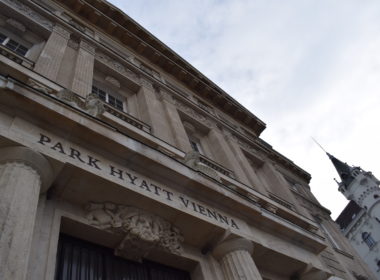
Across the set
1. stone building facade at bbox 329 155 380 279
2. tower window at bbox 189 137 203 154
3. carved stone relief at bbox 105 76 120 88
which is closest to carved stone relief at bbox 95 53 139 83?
carved stone relief at bbox 105 76 120 88

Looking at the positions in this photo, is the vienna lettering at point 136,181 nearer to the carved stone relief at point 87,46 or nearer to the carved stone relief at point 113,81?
the carved stone relief at point 113,81

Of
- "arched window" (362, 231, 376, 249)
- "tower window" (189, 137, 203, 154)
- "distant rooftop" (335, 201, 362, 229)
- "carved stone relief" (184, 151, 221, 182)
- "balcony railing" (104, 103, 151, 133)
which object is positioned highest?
"distant rooftop" (335, 201, 362, 229)

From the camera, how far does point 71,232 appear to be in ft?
21.8

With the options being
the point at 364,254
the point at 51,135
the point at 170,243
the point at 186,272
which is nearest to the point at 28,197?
the point at 51,135

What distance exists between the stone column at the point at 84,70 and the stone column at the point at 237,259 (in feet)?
17.7

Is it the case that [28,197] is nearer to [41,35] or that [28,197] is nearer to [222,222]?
[222,222]

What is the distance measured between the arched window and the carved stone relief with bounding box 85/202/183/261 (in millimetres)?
58806

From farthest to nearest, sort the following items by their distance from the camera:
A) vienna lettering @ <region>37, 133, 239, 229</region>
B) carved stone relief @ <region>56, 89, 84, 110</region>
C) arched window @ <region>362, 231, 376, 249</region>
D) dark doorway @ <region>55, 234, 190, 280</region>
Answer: arched window @ <region>362, 231, 376, 249</region>, carved stone relief @ <region>56, 89, 84, 110</region>, vienna lettering @ <region>37, 133, 239, 229</region>, dark doorway @ <region>55, 234, 190, 280</region>

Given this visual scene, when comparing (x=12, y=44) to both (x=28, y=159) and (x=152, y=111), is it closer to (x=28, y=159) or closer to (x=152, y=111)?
(x=152, y=111)

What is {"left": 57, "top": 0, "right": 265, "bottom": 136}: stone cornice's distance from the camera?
1614 centimetres

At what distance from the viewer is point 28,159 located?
569cm

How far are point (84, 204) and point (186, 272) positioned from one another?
9.47 ft

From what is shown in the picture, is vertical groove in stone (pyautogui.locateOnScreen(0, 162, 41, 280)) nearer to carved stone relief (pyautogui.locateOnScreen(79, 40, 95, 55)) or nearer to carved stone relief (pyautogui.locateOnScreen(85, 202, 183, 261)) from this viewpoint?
carved stone relief (pyautogui.locateOnScreen(85, 202, 183, 261))

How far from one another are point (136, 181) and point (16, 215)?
9.27 feet
